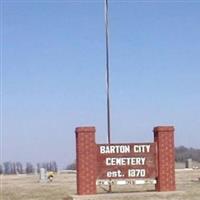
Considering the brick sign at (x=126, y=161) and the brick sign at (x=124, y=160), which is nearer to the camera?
the brick sign at (x=124, y=160)

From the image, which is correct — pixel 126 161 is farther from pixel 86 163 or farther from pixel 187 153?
pixel 187 153

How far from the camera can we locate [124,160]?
23.5m

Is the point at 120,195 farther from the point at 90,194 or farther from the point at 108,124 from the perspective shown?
the point at 108,124

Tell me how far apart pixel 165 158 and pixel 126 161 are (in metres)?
1.46

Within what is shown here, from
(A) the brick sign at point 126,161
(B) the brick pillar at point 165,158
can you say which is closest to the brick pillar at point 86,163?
(A) the brick sign at point 126,161

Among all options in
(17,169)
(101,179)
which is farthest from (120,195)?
(17,169)

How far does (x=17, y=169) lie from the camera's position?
381 feet

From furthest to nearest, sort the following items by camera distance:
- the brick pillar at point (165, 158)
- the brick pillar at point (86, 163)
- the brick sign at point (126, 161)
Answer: the brick pillar at point (165, 158), the brick sign at point (126, 161), the brick pillar at point (86, 163)

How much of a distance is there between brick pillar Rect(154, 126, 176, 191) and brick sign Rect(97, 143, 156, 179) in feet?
0.72

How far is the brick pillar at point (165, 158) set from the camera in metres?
23.7

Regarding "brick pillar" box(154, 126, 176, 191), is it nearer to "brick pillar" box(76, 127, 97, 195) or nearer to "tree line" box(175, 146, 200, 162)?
"brick pillar" box(76, 127, 97, 195)

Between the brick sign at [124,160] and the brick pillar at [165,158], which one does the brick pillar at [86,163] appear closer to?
the brick sign at [124,160]

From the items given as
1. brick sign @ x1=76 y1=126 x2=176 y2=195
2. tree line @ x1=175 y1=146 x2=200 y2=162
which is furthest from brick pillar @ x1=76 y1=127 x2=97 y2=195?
tree line @ x1=175 y1=146 x2=200 y2=162

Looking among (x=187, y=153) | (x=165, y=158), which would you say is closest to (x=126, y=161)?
(x=165, y=158)
